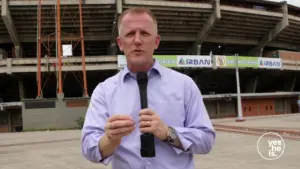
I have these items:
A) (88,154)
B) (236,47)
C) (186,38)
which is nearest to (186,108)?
(88,154)

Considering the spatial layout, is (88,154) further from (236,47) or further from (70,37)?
(236,47)

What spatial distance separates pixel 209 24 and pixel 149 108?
103 ft

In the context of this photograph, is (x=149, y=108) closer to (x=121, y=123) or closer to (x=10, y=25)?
(x=121, y=123)

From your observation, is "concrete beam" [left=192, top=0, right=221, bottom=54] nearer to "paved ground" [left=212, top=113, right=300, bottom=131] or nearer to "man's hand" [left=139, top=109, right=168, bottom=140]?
"paved ground" [left=212, top=113, right=300, bottom=131]

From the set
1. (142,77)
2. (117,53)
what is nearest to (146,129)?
(142,77)

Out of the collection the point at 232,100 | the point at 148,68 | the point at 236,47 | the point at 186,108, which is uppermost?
the point at 236,47

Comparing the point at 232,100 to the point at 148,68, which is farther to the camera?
the point at 232,100

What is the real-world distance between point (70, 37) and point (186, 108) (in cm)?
2843

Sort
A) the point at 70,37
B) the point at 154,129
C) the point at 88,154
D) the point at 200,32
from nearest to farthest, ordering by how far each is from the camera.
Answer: the point at 154,129
the point at 88,154
the point at 70,37
the point at 200,32

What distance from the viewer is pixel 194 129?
1735 millimetres

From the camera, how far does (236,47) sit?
129 ft

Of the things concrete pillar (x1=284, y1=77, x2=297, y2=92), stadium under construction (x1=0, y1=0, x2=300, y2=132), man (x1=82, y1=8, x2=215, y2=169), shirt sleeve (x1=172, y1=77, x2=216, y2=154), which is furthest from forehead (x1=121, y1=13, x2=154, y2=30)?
concrete pillar (x1=284, y1=77, x2=297, y2=92)

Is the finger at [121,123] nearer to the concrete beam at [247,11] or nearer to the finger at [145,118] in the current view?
the finger at [145,118]

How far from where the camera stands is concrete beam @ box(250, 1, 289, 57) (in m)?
35.2
